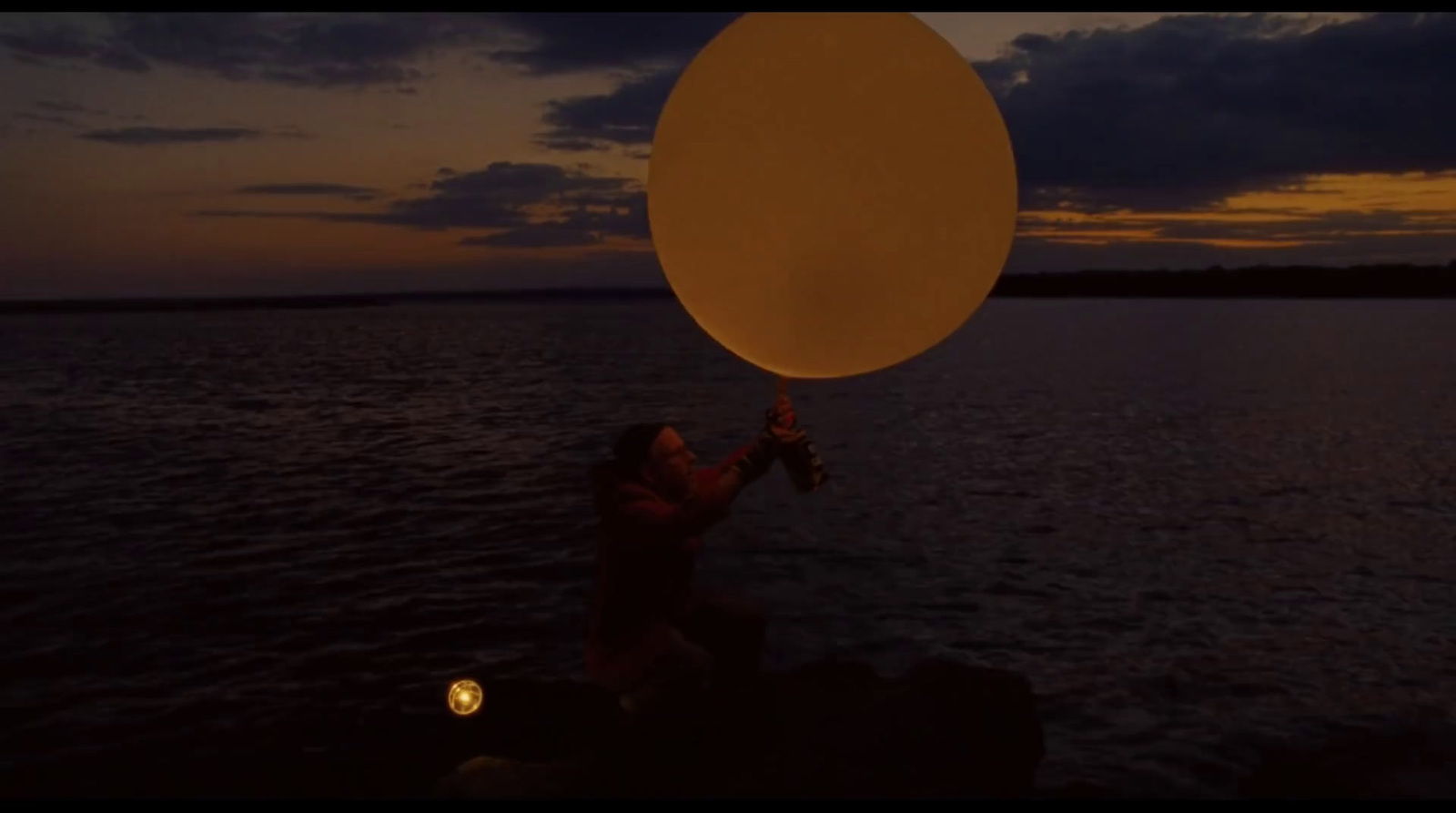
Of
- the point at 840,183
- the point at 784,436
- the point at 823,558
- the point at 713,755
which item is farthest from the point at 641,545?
the point at 823,558

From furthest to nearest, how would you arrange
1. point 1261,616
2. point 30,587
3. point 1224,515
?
1. point 1224,515
2. point 30,587
3. point 1261,616

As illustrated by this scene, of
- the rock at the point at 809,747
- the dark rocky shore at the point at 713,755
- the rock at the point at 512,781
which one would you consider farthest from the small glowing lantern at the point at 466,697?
the rock at the point at 512,781

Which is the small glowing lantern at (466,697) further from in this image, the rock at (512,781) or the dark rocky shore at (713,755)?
the rock at (512,781)

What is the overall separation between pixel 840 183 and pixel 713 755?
351 centimetres

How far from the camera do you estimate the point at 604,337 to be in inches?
4254

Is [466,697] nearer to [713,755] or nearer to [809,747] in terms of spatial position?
[713,755]

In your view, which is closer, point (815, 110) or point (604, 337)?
point (815, 110)

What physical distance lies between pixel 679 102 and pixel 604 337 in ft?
338

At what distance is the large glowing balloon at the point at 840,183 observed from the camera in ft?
18.6

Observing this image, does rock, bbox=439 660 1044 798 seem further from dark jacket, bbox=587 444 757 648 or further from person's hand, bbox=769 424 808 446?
person's hand, bbox=769 424 808 446

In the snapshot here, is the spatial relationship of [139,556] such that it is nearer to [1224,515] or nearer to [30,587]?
[30,587]

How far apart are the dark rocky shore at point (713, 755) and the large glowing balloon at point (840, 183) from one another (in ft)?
8.11

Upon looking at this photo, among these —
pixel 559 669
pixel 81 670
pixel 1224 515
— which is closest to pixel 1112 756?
pixel 559 669

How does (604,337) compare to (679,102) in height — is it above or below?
below
